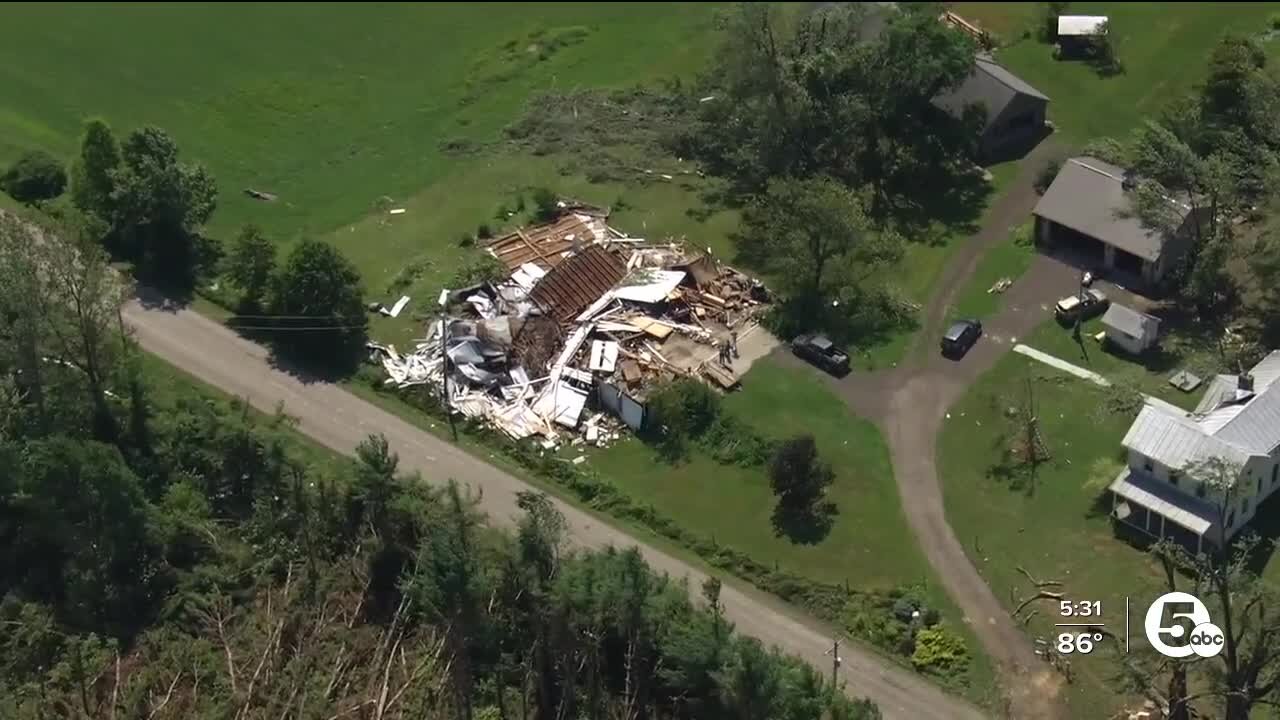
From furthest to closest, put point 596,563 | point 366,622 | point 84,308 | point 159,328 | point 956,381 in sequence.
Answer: point 159,328, point 956,381, point 84,308, point 366,622, point 596,563

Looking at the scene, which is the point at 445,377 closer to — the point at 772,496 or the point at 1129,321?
the point at 772,496

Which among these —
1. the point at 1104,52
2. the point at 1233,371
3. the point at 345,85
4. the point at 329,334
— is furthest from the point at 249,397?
the point at 1104,52

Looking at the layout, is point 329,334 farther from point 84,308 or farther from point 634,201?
point 634,201

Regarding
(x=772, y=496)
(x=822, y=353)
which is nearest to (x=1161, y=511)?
(x=772, y=496)

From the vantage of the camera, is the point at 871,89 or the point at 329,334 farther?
the point at 871,89

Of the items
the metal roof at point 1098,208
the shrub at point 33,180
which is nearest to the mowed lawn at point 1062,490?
the metal roof at point 1098,208

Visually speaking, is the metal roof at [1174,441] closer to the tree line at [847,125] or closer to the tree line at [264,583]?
the tree line at [264,583]

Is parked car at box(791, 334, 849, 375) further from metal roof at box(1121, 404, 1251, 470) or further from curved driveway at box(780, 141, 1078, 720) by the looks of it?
metal roof at box(1121, 404, 1251, 470)
